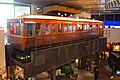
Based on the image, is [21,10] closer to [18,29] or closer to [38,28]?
Answer: [18,29]

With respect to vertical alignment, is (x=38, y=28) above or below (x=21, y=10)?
below

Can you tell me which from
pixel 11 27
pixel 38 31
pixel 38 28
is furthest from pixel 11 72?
pixel 38 28

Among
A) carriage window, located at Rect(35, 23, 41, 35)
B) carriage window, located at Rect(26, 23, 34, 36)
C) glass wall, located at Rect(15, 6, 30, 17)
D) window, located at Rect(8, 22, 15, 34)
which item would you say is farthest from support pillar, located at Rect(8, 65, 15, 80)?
glass wall, located at Rect(15, 6, 30, 17)

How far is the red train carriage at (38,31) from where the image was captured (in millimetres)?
8582

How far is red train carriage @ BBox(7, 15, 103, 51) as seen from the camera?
8582 mm

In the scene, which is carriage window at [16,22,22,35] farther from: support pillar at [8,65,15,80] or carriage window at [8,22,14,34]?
support pillar at [8,65,15,80]

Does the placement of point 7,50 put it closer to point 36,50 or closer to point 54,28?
point 36,50

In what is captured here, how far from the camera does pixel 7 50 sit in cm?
908

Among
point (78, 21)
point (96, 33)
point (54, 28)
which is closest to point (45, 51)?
point (54, 28)

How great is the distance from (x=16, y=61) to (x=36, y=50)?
118 cm

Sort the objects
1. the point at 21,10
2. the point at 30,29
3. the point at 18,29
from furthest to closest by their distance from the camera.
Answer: the point at 21,10
the point at 18,29
the point at 30,29

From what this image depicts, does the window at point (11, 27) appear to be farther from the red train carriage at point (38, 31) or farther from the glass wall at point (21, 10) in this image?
the glass wall at point (21, 10)

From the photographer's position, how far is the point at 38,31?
919 centimetres

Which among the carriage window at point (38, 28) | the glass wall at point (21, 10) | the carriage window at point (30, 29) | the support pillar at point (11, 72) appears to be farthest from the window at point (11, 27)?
the glass wall at point (21, 10)
